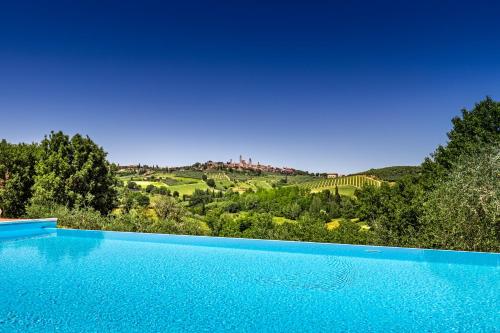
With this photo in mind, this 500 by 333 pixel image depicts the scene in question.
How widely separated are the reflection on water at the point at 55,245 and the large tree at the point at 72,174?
10.7 feet

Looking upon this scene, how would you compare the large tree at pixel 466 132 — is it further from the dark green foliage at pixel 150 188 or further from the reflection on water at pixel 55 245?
the dark green foliage at pixel 150 188

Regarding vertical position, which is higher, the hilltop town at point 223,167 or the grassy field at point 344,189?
the hilltop town at point 223,167

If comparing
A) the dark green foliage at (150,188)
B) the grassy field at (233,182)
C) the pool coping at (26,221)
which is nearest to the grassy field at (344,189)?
the grassy field at (233,182)

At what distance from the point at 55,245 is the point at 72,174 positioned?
5762 millimetres

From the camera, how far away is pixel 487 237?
838 centimetres

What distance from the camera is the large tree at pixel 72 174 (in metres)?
14.9

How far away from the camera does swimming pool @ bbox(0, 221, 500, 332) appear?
182 inches

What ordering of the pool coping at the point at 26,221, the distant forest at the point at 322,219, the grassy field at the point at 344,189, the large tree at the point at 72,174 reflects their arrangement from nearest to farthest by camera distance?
the distant forest at the point at 322,219 < the pool coping at the point at 26,221 < the large tree at the point at 72,174 < the grassy field at the point at 344,189

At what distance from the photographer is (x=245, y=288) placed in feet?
20.6

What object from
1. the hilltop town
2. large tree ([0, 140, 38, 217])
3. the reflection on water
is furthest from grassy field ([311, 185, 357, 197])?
the reflection on water

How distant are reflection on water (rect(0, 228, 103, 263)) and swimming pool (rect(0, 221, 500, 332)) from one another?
0.07 meters

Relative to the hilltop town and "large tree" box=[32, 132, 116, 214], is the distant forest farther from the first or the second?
the hilltop town

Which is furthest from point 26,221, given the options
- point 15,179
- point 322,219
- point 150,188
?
point 150,188

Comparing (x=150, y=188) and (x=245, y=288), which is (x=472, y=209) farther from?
(x=150, y=188)
